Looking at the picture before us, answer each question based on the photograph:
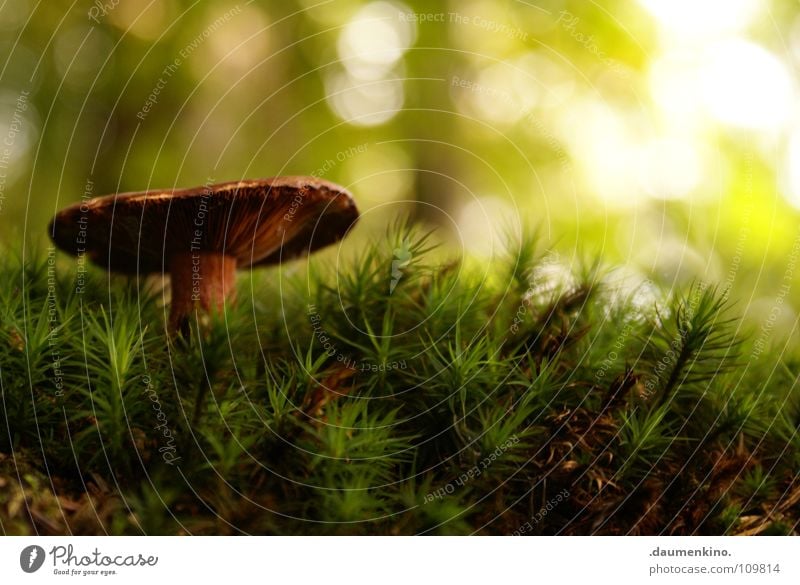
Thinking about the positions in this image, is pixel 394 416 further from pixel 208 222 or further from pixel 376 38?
pixel 376 38

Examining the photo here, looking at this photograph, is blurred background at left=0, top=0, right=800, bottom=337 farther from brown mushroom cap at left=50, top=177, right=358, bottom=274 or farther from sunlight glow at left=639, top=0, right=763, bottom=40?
brown mushroom cap at left=50, top=177, right=358, bottom=274

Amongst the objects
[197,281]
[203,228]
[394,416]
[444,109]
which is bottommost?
[394,416]

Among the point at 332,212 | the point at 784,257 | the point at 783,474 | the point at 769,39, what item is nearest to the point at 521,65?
the point at 769,39

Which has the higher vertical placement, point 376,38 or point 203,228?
point 376,38

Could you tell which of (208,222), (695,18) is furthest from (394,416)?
(695,18)

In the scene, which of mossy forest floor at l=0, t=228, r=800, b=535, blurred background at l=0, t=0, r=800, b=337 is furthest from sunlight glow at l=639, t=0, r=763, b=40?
mossy forest floor at l=0, t=228, r=800, b=535

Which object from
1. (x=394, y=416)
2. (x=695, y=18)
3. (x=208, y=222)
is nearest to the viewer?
(x=394, y=416)

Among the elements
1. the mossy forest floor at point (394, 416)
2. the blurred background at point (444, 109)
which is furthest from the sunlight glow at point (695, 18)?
the mossy forest floor at point (394, 416)
